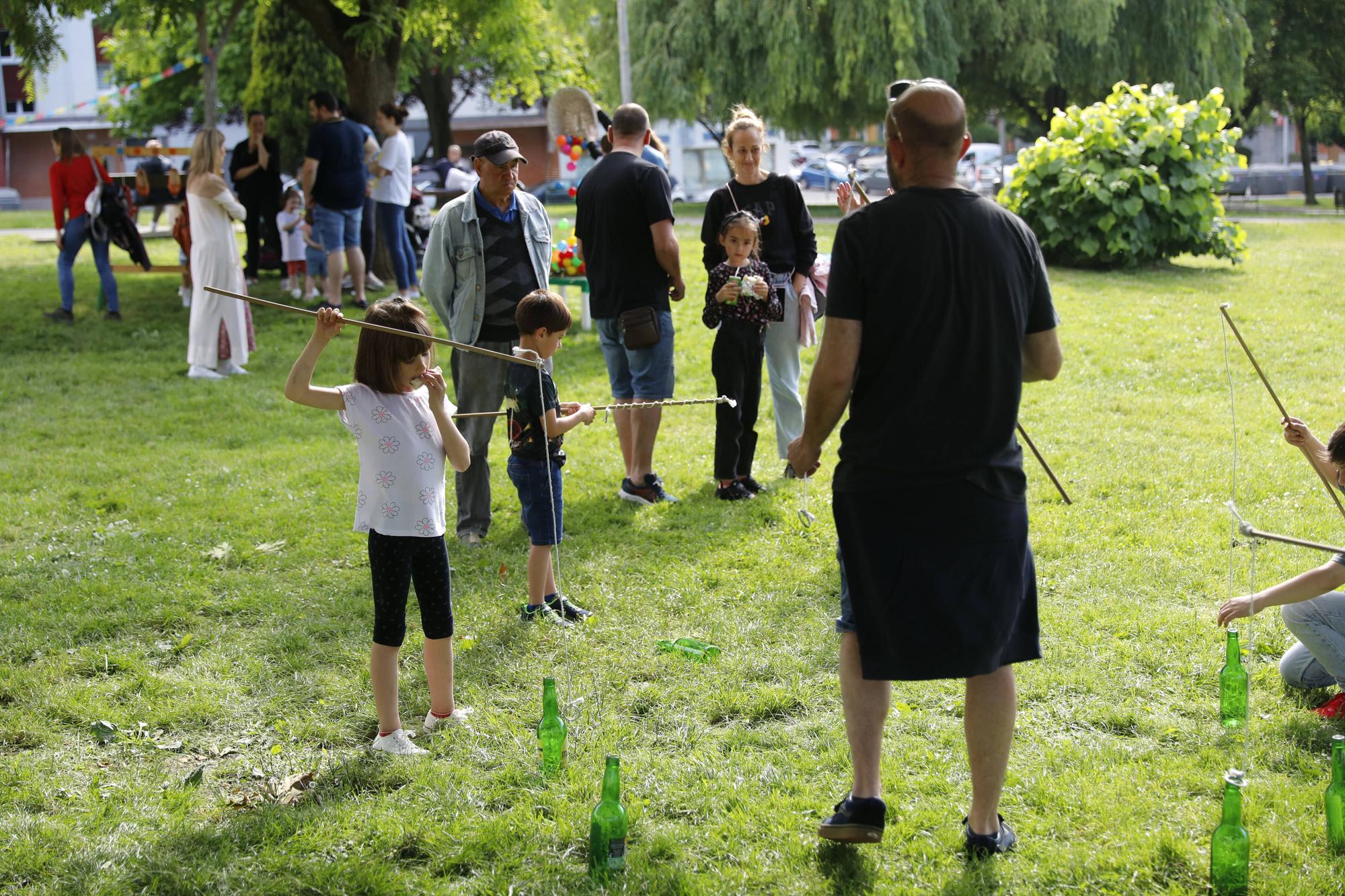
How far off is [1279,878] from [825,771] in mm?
1299

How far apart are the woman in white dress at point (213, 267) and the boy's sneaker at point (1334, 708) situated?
7752 mm

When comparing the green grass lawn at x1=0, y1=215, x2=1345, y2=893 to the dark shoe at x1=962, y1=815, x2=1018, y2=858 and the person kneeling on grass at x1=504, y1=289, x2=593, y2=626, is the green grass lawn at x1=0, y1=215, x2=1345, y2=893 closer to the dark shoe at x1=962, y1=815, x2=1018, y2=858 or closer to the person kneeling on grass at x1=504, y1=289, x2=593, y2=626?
the dark shoe at x1=962, y1=815, x2=1018, y2=858

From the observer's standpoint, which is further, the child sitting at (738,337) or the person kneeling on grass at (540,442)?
the child sitting at (738,337)

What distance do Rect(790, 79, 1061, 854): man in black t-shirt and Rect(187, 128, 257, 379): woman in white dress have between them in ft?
23.9

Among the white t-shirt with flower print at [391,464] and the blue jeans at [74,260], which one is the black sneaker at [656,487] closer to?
the white t-shirt with flower print at [391,464]

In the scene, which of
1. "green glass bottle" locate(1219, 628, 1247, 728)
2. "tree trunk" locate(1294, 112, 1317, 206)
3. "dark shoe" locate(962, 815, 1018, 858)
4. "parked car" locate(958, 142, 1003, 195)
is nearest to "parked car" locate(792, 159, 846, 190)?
"parked car" locate(958, 142, 1003, 195)

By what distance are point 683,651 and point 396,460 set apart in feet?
4.95

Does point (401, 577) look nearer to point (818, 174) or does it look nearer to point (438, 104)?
point (438, 104)

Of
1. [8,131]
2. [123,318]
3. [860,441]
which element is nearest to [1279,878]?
[860,441]

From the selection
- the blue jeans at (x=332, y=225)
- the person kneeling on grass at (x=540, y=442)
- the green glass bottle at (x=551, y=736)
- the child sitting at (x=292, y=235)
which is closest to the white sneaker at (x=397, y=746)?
the green glass bottle at (x=551, y=736)

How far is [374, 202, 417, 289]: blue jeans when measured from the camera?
13.0m

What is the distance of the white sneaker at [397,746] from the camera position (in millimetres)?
4148

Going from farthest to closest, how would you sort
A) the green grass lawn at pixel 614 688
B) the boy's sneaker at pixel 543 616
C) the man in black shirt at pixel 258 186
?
the man in black shirt at pixel 258 186
the boy's sneaker at pixel 543 616
the green grass lawn at pixel 614 688

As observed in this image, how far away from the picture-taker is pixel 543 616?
530cm
